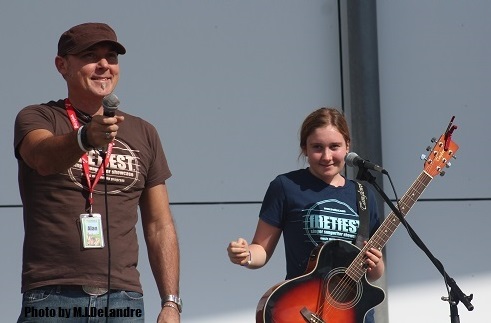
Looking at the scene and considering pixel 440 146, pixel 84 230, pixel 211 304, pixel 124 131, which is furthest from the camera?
pixel 211 304

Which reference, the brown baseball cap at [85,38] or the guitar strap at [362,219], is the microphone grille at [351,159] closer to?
the guitar strap at [362,219]

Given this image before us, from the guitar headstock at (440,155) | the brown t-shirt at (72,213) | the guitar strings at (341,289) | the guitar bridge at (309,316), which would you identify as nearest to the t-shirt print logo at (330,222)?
the guitar strings at (341,289)

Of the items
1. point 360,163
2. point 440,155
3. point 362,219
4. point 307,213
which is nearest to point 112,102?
point 360,163

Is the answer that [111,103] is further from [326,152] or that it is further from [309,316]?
[309,316]

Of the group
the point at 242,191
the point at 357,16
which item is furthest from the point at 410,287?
the point at 357,16

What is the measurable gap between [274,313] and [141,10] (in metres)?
2.13

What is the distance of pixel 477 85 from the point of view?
5.98m

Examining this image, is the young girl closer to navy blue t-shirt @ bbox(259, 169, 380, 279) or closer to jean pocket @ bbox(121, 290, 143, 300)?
navy blue t-shirt @ bbox(259, 169, 380, 279)

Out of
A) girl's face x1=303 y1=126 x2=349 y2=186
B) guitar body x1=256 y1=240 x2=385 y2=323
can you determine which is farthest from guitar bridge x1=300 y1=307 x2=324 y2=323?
girl's face x1=303 y1=126 x2=349 y2=186

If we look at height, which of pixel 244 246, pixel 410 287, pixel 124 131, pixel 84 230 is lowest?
pixel 410 287

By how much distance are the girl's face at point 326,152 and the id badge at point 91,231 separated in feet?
3.39

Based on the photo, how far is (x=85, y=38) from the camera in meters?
3.29

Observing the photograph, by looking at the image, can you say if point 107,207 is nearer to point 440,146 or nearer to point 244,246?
point 244,246

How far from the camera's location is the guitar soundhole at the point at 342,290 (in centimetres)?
386
